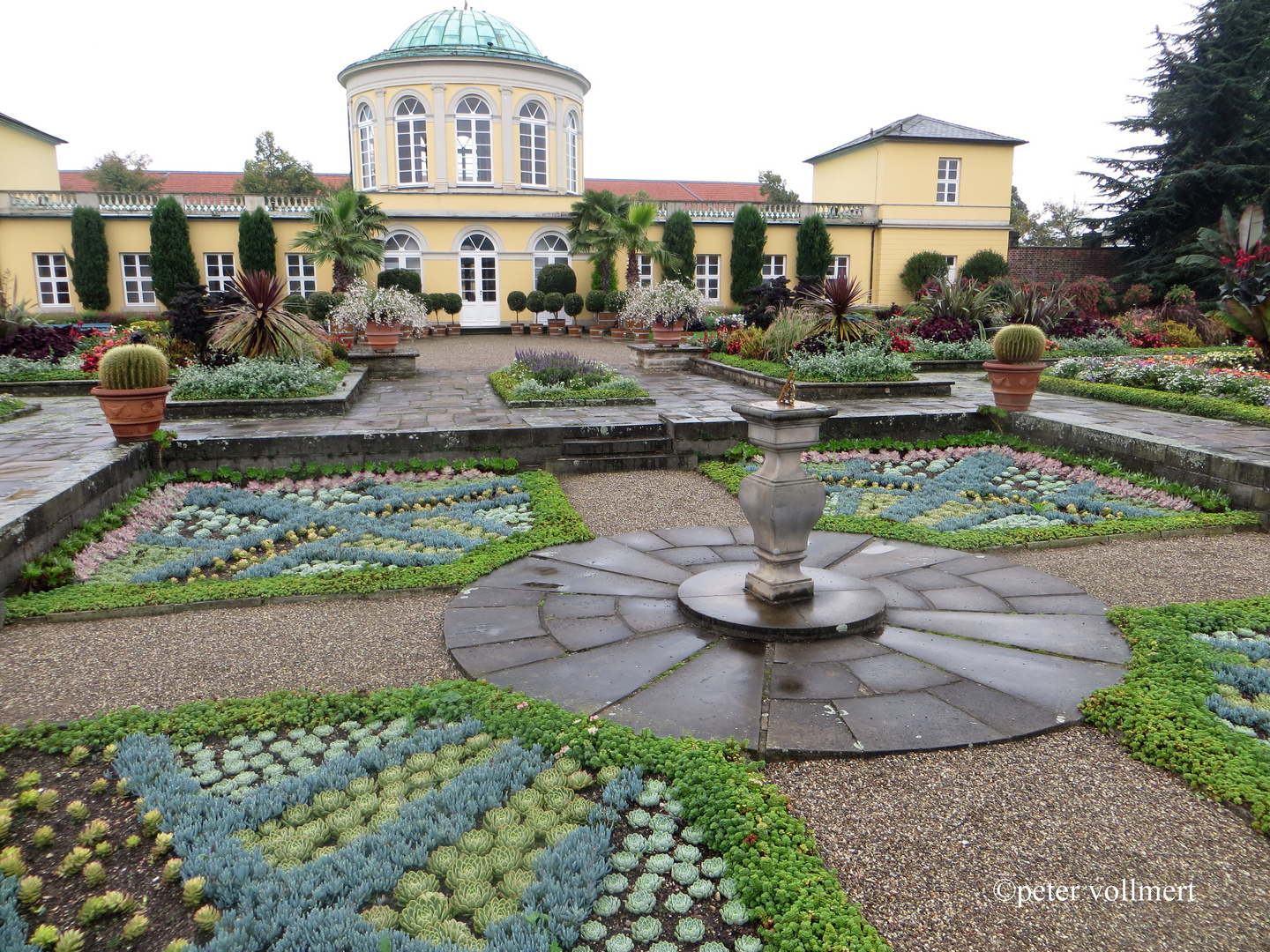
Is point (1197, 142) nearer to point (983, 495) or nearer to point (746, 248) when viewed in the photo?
point (746, 248)

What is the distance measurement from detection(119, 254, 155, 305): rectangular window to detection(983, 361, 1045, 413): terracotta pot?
2419 cm

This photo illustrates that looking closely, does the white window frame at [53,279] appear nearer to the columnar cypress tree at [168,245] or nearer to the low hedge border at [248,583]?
the columnar cypress tree at [168,245]

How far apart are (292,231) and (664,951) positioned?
26471 millimetres

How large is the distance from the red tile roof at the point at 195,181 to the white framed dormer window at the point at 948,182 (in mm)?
24817

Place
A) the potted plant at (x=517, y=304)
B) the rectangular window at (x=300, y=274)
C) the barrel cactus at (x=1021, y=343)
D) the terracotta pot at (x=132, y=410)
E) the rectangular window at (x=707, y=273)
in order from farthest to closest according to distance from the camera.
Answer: the rectangular window at (x=707, y=273) → the rectangular window at (x=300, y=274) → the potted plant at (x=517, y=304) → the barrel cactus at (x=1021, y=343) → the terracotta pot at (x=132, y=410)

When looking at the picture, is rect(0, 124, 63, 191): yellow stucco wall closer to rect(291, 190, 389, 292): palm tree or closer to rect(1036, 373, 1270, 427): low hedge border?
rect(291, 190, 389, 292): palm tree

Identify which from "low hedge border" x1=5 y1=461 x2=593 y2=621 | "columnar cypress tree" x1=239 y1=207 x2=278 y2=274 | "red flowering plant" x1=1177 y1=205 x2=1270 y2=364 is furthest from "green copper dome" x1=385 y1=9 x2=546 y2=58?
"low hedge border" x1=5 y1=461 x2=593 y2=621

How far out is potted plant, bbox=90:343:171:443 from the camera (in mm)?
6688

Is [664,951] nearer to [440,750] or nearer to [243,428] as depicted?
[440,750]

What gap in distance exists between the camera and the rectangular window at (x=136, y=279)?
24234 millimetres

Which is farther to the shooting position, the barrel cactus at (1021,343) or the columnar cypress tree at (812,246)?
the columnar cypress tree at (812,246)

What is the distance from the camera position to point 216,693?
3400mm

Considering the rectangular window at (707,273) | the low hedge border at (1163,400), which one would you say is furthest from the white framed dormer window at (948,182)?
the low hedge border at (1163,400)

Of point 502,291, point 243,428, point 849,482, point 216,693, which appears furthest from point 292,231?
point 216,693
